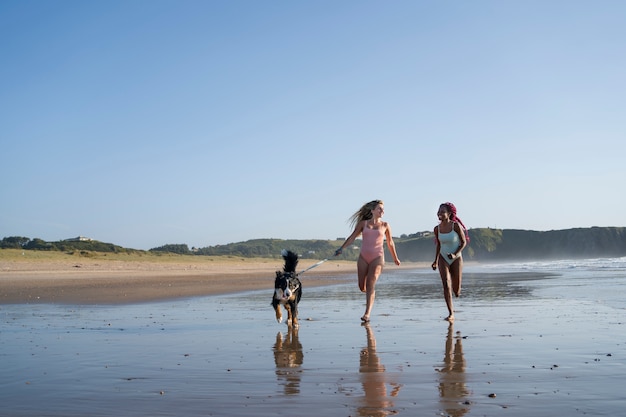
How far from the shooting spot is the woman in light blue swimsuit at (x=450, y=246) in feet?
35.9

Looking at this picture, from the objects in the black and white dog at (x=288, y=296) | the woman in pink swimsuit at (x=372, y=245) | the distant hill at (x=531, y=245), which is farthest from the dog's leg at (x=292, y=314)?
the distant hill at (x=531, y=245)

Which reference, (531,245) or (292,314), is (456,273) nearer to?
(292,314)

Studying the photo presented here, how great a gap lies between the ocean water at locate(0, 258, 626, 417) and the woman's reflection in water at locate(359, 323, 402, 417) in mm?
13

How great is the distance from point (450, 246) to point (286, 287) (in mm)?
3123

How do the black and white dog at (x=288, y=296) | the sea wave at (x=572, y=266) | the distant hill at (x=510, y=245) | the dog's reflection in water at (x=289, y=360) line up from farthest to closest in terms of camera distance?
the distant hill at (x=510, y=245) < the sea wave at (x=572, y=266) < the black and white dog at (x=288, y=296) < the dog's reflection in water at (x=289, y=360)

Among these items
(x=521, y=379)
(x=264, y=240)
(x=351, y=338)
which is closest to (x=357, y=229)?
(x=351, y=338)

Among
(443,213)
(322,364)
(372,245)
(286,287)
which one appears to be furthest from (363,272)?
(322,364)

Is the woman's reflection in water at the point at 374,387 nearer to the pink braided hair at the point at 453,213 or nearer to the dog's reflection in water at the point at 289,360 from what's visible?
the dog's reflection in water at the point at 289,360

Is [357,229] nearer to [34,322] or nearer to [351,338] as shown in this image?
[351,338]

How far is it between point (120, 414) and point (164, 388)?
861 millimetres

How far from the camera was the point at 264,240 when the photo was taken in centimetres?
13000

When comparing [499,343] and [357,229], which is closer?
[499,343]

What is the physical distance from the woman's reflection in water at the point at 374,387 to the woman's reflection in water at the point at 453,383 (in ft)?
1.28

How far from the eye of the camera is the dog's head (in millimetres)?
9859
